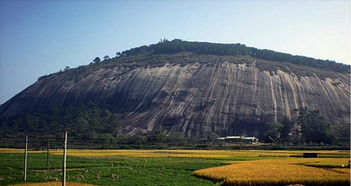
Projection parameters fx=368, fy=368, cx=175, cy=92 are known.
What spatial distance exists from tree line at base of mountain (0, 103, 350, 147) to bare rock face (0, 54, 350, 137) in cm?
599

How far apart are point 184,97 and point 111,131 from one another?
2873cm

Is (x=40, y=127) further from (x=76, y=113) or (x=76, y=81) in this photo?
(x=76, y=81)

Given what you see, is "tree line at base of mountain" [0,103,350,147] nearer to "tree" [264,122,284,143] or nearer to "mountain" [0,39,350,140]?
"tree" [264,122,284,143]

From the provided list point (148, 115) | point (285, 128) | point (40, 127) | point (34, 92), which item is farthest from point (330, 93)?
point (34, 92)

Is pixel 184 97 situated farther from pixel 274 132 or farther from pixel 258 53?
pixel 258 53

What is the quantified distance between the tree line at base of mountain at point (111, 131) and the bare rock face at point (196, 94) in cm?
599

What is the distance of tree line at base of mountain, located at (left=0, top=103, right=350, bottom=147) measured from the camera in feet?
295

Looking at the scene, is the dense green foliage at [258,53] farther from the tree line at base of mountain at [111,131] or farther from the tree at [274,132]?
the tree at [274,132]

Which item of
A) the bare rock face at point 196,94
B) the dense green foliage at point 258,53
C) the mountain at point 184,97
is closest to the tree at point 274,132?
the mountain at point 184,97

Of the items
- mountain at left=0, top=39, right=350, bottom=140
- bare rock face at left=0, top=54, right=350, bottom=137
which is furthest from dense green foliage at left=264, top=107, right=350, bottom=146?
bare rock face at left=0, top=54, right=350, bottom=137

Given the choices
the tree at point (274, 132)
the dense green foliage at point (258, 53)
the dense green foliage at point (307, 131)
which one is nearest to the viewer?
the dense green foliage at point (307, 131)

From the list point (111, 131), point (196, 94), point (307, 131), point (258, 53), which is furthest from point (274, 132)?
point (258, 53)

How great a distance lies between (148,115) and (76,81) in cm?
5274

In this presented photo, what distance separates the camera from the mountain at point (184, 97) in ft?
373
